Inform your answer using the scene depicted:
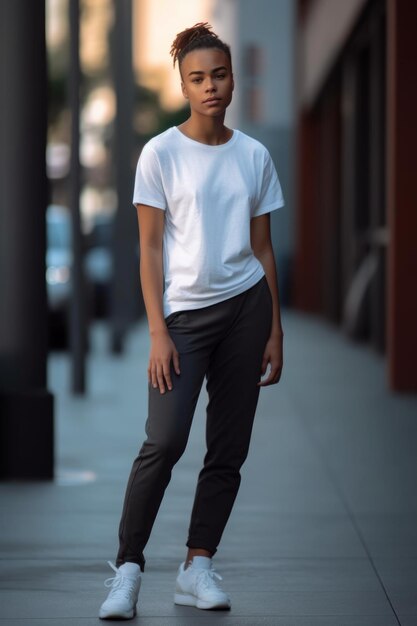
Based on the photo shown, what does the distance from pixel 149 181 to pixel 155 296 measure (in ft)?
1.19

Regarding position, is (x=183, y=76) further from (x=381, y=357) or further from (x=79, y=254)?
(x=381, y=357)

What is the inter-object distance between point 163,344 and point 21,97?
135 inches

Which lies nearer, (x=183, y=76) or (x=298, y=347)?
A: (x=183, y=76)

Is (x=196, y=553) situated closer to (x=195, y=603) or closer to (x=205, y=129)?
(x=195, y=603)

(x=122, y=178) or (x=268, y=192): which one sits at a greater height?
(x=122, y=178)

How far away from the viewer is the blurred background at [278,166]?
313 inches

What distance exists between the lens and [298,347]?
1886cm

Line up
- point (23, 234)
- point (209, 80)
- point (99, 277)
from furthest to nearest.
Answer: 1. point (99, 277)
2. point (23, 234)
3. point (209, 80)

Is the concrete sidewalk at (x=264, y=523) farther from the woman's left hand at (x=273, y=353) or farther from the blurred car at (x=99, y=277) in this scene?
the blurred car at (x=99, y=277)

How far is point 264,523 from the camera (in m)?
6.73

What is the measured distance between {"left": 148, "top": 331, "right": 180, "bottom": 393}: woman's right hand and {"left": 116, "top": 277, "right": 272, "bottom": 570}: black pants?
0.11 feet

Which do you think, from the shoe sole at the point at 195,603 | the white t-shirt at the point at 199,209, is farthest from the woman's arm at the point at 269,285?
the shoe sole at the point at 195,603

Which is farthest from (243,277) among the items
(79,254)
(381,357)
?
(381,357)

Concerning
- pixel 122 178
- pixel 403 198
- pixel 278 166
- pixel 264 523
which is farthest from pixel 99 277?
pixel 264 523
